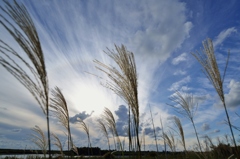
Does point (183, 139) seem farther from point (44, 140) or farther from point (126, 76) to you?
point (126, 76)

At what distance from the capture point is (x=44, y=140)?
862 centimetres

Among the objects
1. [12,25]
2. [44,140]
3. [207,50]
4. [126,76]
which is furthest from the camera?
[44,140]

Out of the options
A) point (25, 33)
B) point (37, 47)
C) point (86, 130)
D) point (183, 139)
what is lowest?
point (183, 139)

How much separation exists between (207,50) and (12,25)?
383 cm

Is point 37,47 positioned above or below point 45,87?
above

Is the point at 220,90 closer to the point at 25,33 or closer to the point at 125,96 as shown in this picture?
the point at 125,96

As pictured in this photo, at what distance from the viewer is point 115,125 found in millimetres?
6629

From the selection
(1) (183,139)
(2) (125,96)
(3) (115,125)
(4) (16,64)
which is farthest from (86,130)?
(4) (16,64)

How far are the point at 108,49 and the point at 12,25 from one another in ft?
4.68

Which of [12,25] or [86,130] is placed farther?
[86,130]

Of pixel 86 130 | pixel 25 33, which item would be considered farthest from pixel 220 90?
pixel 86 130

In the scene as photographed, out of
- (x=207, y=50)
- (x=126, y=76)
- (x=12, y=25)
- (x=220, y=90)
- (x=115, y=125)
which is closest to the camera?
(x=12, y=25)

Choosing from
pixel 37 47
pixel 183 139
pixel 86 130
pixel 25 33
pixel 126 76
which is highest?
pixel 25 33

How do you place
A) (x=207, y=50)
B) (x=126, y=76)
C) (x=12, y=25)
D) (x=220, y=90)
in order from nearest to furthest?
(x=12, y=25)
(x=126, y=76)
(x=220, y=90)
(x=207, y=50)
